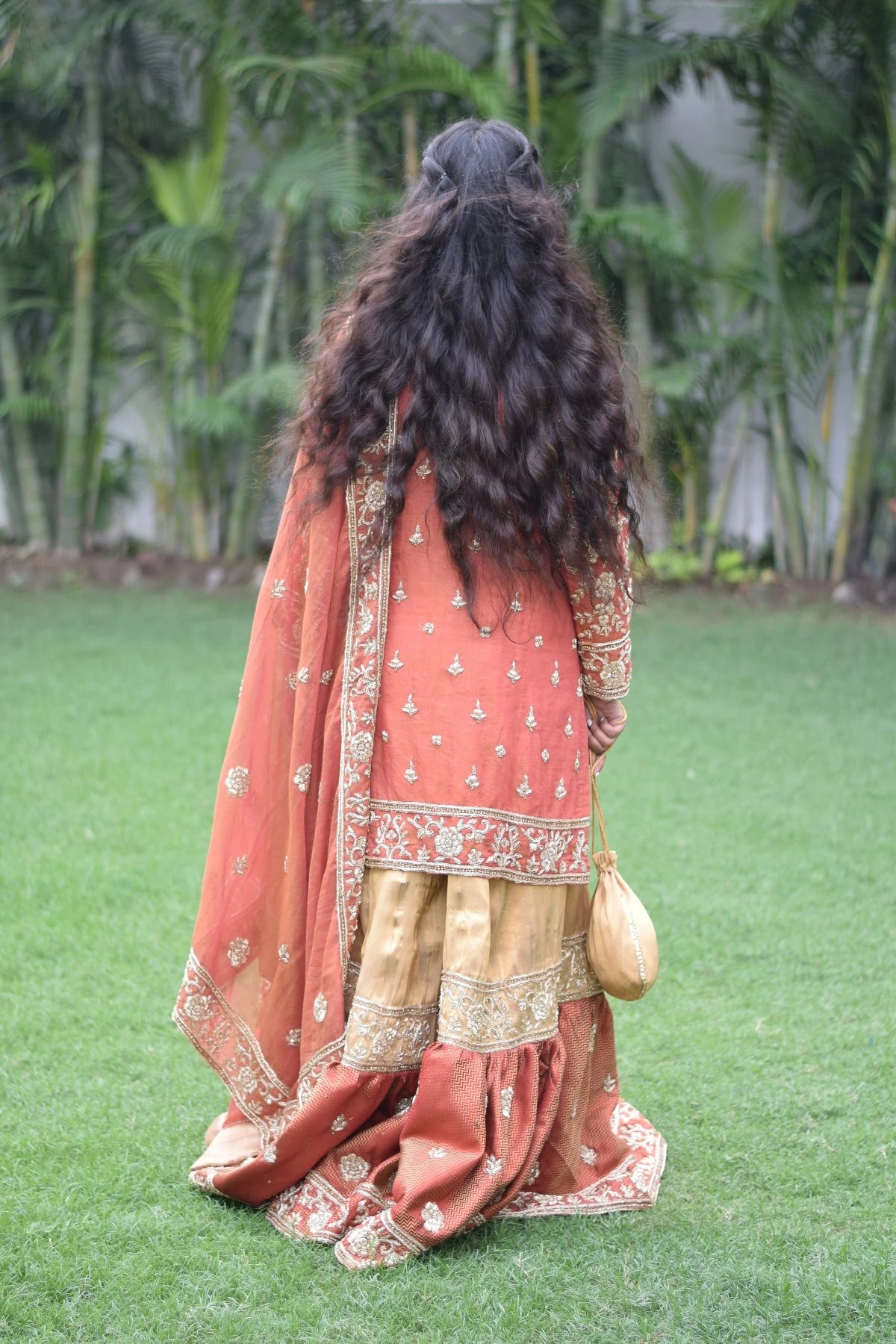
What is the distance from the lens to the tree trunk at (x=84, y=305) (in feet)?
28.5

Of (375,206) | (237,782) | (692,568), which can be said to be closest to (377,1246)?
(237,782)

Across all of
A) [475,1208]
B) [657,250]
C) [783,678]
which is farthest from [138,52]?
[475,1208]

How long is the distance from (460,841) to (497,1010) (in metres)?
0.28

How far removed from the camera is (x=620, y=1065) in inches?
115

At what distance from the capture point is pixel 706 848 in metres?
4.24

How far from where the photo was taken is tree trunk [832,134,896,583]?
26.0ft

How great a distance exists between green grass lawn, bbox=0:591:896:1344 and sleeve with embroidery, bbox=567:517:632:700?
0.93m

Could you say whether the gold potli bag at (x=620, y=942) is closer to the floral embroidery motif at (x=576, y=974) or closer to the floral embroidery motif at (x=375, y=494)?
the floral embroidery motif at (x=576, y=974)

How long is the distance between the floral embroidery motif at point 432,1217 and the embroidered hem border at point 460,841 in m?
0.53

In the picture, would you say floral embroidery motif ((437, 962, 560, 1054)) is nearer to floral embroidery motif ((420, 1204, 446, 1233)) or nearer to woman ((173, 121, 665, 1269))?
woman ((173, 121, 665, 1269))

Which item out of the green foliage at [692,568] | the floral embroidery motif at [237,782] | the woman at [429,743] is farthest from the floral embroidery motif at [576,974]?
the green foliage at [692,568]

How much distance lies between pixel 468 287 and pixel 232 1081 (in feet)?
4.58

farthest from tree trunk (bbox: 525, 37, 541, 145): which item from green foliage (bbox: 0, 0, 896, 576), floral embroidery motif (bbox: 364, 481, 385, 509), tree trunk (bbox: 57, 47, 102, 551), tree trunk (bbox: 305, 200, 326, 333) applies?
floral embroidery motif (bbox: 364, 481, 385, 509)

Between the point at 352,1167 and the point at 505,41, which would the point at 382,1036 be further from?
the point at 505,41
